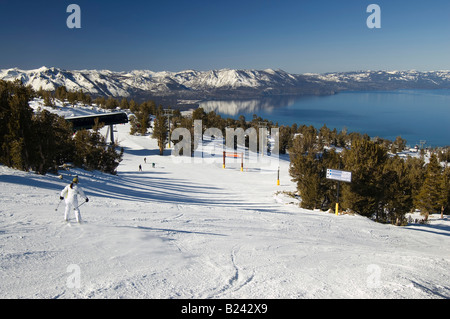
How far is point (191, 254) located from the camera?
761cm

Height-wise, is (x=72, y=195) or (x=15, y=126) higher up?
(x=15, y=126)

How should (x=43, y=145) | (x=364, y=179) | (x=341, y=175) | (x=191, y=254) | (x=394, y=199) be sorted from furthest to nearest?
(x=394, y=199)
(x=364, y=179)
(x=341, y=175)
(x=43, y=145)
(x=191, y=254)

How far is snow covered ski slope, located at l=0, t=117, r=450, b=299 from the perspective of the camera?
18.9 ft

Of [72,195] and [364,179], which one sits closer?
[72,195]

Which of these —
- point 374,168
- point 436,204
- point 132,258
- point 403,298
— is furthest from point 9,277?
point 436,204

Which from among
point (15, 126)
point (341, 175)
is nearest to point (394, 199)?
point (341, 175)

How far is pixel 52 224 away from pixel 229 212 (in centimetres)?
793

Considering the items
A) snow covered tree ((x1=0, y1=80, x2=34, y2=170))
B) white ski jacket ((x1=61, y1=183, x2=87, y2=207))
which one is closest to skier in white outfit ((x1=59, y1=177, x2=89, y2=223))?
white ski jacket ((x1=61, y1=183, x2=87, y2=207))

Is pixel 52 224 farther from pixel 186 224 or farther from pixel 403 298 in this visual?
pixel 403 298

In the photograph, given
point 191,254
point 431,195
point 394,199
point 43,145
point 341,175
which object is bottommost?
point 431,195

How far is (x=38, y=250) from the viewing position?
6801mm

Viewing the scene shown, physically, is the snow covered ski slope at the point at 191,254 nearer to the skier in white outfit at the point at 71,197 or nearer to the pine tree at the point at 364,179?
the skier in white outfit at the point at 71,197

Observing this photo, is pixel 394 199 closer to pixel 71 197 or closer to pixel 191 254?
pixel 191 254

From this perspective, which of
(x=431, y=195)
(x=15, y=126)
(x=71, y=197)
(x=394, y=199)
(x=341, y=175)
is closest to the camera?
(x=71, y=197)
